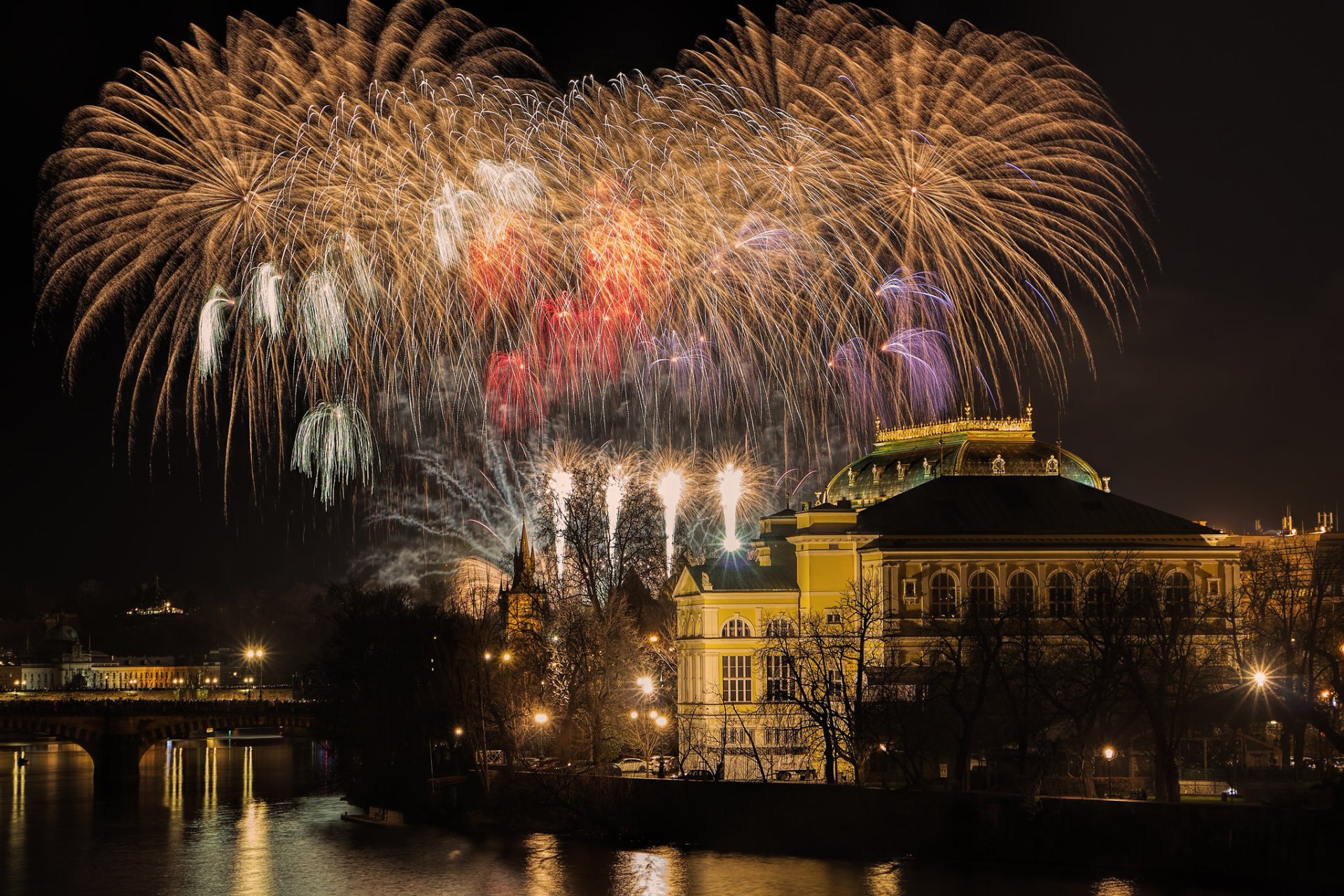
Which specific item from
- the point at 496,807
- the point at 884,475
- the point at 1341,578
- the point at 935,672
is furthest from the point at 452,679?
the point at 1341,578

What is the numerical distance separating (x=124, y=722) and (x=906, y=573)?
168ft

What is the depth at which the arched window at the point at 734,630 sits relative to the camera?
8375 centimetres

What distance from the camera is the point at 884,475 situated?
104 meters

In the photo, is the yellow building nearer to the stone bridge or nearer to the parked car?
the parked car

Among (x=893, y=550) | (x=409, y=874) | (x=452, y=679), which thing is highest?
(x=893, y=550)

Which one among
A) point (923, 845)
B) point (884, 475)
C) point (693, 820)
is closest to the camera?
point (923, 845)

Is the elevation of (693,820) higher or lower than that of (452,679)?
lower

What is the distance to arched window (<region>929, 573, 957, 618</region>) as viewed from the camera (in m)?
84.1

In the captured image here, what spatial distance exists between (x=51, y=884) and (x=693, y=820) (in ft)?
75.1

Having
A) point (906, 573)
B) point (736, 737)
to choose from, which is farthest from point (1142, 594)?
point (736, 737)

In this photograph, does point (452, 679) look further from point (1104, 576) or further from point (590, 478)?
point (1104, 576)

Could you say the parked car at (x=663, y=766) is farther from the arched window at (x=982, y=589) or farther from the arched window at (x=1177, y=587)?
the arched window at (x=1177, y=587)

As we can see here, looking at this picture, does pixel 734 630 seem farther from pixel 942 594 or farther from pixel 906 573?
pixel 942 594

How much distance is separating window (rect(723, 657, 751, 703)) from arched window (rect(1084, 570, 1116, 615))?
1732 centimetres
